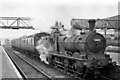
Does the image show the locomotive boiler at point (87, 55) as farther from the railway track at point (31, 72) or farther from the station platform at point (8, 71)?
the station platform at point (8, 71)

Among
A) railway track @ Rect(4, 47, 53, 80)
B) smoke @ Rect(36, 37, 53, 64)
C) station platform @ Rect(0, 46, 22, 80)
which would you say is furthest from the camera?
smoke @ Rect(36, 37, 53, 64)

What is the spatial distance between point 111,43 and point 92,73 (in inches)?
962

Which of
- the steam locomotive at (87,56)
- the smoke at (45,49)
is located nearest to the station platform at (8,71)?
the smoke at (45,49)

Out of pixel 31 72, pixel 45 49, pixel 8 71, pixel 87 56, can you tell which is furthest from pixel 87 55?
pixel 45 49

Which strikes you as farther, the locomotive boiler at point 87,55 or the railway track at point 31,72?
the railway track at point 31,72

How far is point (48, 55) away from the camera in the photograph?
17172 millimetres

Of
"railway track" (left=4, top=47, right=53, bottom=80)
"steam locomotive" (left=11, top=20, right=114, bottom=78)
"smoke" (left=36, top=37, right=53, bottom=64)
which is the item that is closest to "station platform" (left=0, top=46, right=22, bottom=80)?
"railway track" (left=4, top=47, right=53, bottom=80)

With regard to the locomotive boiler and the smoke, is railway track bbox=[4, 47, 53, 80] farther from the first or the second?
A: the locomotive boiler

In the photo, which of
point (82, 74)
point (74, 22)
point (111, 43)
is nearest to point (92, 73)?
point (82, 74)

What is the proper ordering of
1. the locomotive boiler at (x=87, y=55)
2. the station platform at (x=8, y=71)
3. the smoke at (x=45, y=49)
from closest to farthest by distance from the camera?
the locomotive boiler at (x=87, y=55) → the station platform at (x=8, y=71) → the smoke at (x=45, y=49)

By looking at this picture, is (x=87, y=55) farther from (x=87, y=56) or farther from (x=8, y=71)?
(x=8, y=71)

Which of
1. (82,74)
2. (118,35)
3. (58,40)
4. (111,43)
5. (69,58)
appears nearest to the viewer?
(82,74)

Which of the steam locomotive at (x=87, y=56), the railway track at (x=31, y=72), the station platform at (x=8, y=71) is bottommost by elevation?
the railway track at (x=31, y=72)

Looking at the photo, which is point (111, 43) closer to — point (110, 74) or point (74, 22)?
point (74, 22)
